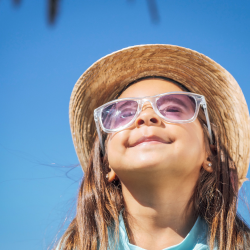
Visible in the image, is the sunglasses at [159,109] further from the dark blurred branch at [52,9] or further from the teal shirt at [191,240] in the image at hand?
the dark blurred branch at [52,9]

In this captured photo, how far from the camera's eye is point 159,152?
1881 millimetres

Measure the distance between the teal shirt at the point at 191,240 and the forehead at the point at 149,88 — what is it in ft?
3.38

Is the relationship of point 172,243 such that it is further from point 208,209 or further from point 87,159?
point 87,159

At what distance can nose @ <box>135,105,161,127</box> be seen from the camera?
2.01m

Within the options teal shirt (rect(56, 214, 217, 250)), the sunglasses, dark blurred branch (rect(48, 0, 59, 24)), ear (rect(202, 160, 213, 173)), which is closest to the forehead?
the sunglasses

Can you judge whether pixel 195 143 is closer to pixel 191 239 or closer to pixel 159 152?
pixel 159 152

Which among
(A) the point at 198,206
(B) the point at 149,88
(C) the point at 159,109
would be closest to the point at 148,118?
(C) the point at 159,109

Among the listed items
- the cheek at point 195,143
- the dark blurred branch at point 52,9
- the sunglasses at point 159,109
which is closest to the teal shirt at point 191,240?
the cheek at point 195,143

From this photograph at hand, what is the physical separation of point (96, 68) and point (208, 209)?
4.82 feet

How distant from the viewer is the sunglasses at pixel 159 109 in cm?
206

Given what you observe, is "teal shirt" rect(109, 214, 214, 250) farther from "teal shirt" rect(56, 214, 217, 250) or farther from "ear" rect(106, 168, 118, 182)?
"ear" rect(106, 168, 118, 182)

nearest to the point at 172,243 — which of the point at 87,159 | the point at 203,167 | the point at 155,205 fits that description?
the point at 155,205

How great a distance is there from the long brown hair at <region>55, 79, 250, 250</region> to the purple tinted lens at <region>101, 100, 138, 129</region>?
368 mm

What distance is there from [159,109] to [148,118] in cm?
11
